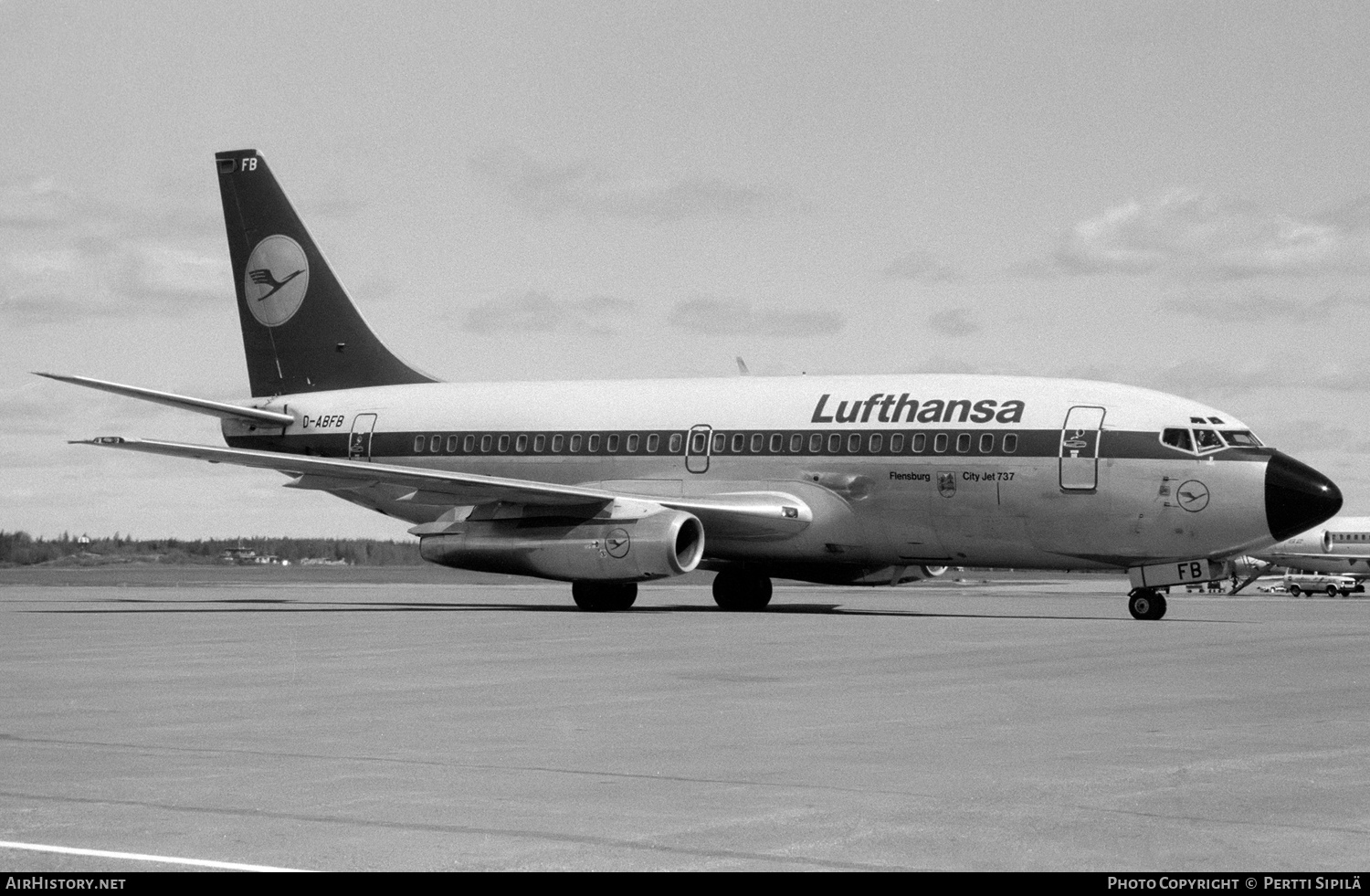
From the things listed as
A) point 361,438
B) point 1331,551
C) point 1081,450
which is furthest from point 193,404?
point 1331,551

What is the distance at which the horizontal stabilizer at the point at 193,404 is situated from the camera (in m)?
34.1

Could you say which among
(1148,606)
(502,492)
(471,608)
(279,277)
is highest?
(279,277)

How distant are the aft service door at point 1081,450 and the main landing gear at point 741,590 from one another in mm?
7812

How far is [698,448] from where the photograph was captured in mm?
34812

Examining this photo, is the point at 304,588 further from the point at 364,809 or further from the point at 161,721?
the point at 364,809


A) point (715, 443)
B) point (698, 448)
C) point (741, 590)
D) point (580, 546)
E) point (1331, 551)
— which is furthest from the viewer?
point (1331, 551)

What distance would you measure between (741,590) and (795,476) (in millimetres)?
3643

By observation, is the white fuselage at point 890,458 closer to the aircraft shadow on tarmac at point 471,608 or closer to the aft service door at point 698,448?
the aft service door at point 698,448

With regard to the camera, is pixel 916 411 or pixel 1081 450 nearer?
pixel 1081 450

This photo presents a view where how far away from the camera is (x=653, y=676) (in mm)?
17203

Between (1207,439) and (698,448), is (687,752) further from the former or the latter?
(698,448)

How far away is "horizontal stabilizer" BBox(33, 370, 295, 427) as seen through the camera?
34094 millimetres
